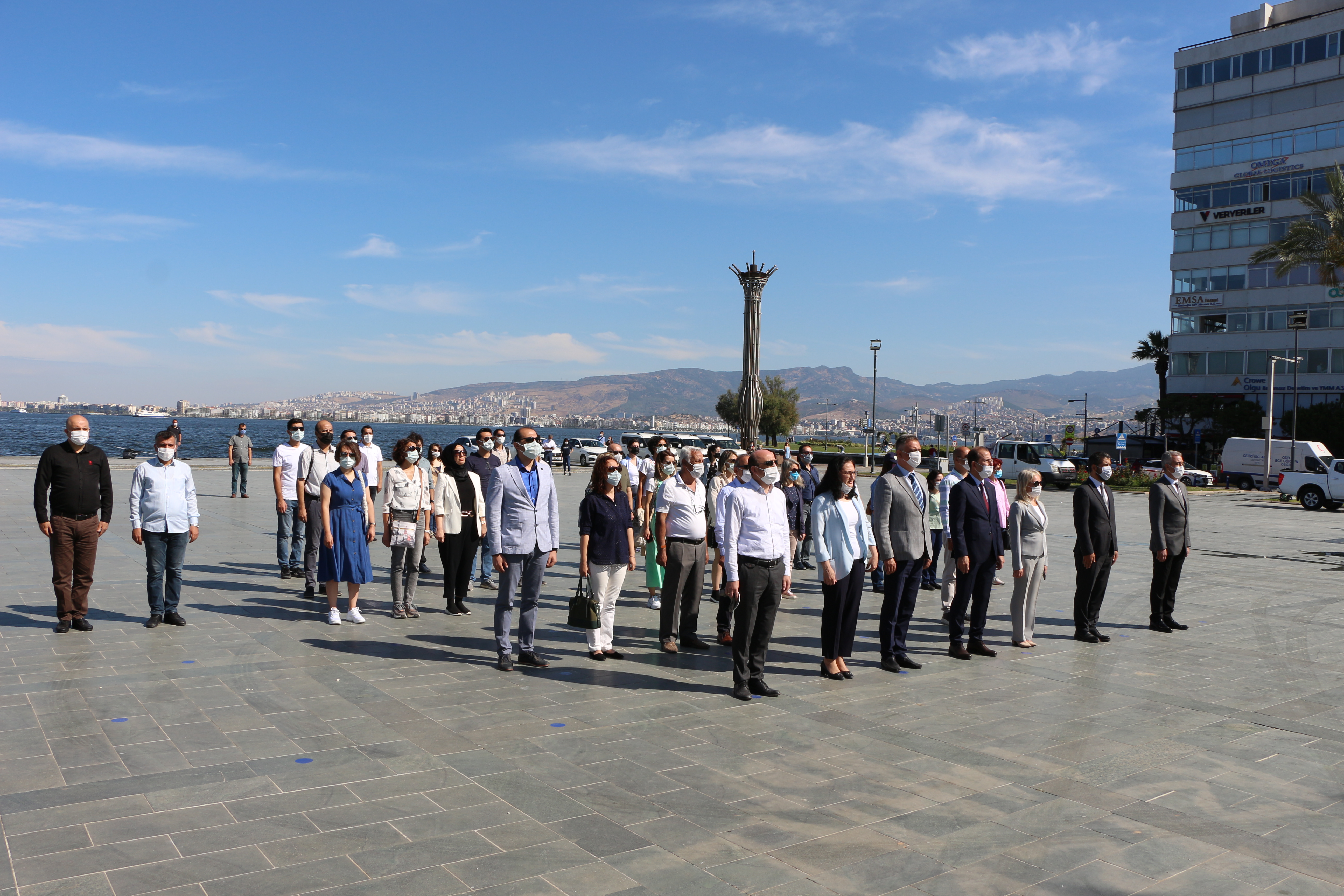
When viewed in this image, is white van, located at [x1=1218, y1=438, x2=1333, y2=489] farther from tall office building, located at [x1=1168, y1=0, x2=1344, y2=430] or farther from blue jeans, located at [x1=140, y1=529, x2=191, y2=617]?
blue jeans, located at [x1=140, y1=529, x2=191, y2=617]

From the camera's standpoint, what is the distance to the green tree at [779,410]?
88.3m

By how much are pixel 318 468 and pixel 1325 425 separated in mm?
50610

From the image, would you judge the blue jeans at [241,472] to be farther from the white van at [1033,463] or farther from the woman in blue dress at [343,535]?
the white van at [1033,463]

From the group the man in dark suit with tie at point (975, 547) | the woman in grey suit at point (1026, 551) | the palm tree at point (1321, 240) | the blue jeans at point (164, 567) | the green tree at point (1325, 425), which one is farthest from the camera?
the green tree at point (1325, 425)

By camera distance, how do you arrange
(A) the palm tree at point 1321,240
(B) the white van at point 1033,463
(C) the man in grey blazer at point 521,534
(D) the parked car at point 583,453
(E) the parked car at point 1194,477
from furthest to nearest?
(D) the parked car at point 583,453 < (E) the parked car at point 1194,477 < (B) the white van at point 1033,463 < (A) the palm tree at point 1321,240 < (C) the man in grey blazer at point 521,534

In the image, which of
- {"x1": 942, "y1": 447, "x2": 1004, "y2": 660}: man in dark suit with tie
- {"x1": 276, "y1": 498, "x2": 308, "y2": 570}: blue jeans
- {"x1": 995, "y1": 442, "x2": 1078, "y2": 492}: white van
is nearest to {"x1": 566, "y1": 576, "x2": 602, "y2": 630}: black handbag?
{"x1": 942, "y1": 447, "x2": 1004, "y2": 660}: man in dark suit with tie

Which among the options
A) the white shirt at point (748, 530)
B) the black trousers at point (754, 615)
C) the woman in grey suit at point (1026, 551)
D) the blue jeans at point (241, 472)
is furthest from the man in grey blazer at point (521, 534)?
the blue jeans at point (241, 472)

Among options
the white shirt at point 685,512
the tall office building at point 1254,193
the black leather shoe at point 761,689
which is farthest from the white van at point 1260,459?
the black leather shoe at point 761,689

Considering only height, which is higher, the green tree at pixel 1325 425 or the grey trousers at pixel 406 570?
the green tree at pixel 1325 425

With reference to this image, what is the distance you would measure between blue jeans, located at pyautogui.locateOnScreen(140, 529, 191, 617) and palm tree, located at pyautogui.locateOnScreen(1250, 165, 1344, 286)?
125 feet

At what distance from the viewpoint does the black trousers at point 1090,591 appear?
8594 mm

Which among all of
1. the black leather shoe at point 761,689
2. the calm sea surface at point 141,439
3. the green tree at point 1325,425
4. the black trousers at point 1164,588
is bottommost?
the calm sea surface at point 141,439

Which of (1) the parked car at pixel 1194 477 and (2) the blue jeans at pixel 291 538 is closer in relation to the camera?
(2) the blue jeans at pixel 291 538

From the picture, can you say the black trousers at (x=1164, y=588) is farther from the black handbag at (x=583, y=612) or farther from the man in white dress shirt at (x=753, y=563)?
the black handbag at (x=583, y=612)
